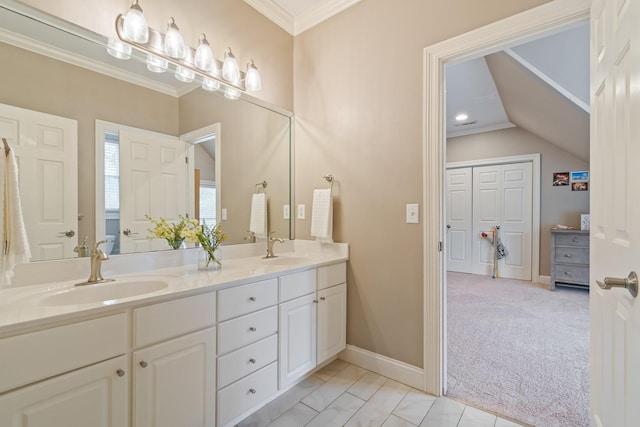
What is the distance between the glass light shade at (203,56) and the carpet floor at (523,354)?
2506mm

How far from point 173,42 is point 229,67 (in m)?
0.36

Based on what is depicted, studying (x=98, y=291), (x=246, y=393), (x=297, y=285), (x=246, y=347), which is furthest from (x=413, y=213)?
(x=98, y=291)

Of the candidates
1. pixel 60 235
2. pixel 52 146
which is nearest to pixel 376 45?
pixel 52 146

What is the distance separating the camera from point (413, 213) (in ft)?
5.93

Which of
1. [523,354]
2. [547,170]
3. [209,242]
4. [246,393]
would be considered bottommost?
[523,354]

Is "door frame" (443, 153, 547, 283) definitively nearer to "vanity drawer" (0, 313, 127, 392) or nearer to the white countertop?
the white countertop

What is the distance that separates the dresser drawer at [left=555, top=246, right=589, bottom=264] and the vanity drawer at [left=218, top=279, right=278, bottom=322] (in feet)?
13.9

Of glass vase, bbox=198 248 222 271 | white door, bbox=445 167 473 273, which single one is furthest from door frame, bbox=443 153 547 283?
glass vase, bbox=198 248 222 271

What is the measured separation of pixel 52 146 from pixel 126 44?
2.06 ft

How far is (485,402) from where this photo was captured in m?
1.67

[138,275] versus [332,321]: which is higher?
[138,275]

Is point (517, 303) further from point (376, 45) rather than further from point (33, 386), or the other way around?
point (33, 386)

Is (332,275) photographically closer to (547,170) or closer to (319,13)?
(319,13)

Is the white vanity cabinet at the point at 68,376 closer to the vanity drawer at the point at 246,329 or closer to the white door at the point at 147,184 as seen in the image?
the vanity drawer at the point at 246,329
